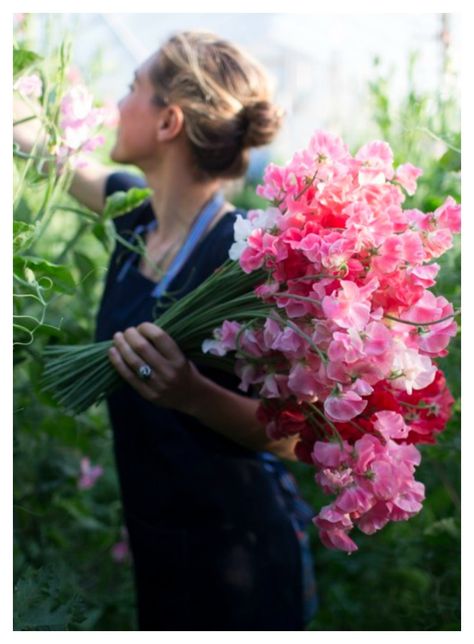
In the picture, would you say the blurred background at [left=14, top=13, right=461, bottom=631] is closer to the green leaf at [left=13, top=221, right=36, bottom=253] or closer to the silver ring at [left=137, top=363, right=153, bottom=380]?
the green leaf at [left=13, top=221, right=36, bottom=253]

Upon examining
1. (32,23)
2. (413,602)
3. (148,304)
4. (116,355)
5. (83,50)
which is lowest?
(413,602)

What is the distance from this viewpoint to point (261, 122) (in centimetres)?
147

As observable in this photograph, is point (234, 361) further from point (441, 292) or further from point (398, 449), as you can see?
point (441, 292)

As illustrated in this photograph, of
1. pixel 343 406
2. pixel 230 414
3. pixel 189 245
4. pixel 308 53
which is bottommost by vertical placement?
pixel 308 53

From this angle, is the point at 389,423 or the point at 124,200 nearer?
the point at 389,423

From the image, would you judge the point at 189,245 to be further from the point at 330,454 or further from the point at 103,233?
the point at 330,454

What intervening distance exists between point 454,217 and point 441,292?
1.22 ft

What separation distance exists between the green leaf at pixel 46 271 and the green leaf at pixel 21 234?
0.04ft

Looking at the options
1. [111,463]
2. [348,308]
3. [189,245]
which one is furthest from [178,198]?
[111,463]

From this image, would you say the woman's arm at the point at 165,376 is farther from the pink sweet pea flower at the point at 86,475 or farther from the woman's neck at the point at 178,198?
the pink sweet pea flower at the point at 86,475

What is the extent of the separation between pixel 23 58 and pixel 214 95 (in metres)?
0.45

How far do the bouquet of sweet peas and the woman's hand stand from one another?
0.15 meters

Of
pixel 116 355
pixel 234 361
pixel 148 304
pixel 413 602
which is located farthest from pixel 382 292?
pixel 413 602
